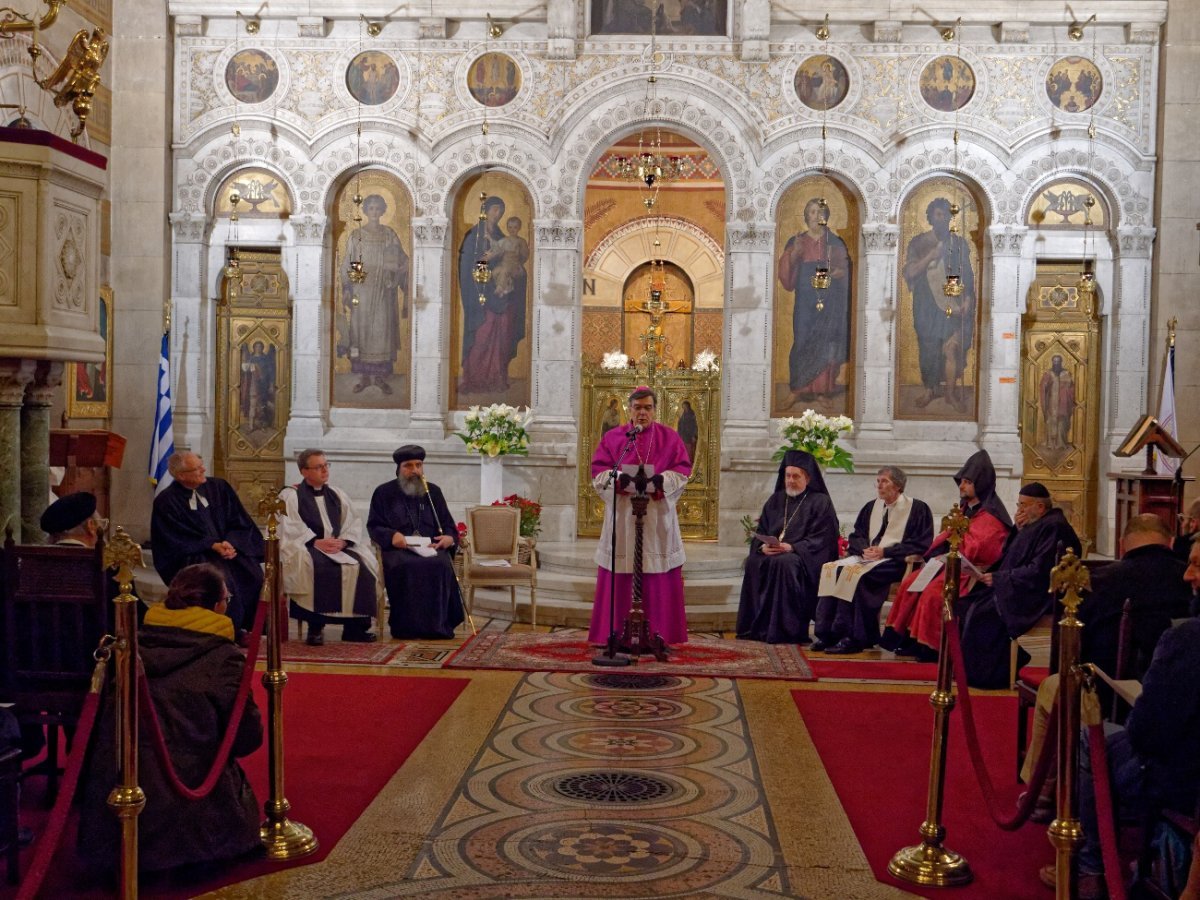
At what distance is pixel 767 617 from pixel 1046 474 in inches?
211

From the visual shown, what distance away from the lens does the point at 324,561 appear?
10070 mm

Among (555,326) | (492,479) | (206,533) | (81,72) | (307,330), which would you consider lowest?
(206,533)

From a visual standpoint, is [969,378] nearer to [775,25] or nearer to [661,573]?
[775,25]

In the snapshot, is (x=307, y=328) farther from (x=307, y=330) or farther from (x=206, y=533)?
(x=206, y=533)

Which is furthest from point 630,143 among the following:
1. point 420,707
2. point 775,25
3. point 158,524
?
point 420,707

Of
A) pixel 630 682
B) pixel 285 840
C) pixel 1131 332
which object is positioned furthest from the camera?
pixel 1131 332

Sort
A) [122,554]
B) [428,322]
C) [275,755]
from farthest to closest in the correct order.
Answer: [428,322], [275,755], [122,554]

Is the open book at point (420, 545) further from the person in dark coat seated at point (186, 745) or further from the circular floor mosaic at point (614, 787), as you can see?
the person in dark coat seated at point (186, 745)

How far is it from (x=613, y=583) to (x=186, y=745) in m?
4.70

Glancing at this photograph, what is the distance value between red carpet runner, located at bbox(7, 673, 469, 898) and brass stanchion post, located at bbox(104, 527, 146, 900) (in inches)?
20.9

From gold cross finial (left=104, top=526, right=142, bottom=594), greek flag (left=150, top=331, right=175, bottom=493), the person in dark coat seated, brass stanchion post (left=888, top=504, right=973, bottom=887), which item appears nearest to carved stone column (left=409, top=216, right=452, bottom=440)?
greek flag (left=150, top=331, right=175, bottom=493)

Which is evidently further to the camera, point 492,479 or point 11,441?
point 492,479

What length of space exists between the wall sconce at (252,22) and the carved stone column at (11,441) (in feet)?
28.7

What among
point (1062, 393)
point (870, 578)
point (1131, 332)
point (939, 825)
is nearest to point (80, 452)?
point (870, 578)
